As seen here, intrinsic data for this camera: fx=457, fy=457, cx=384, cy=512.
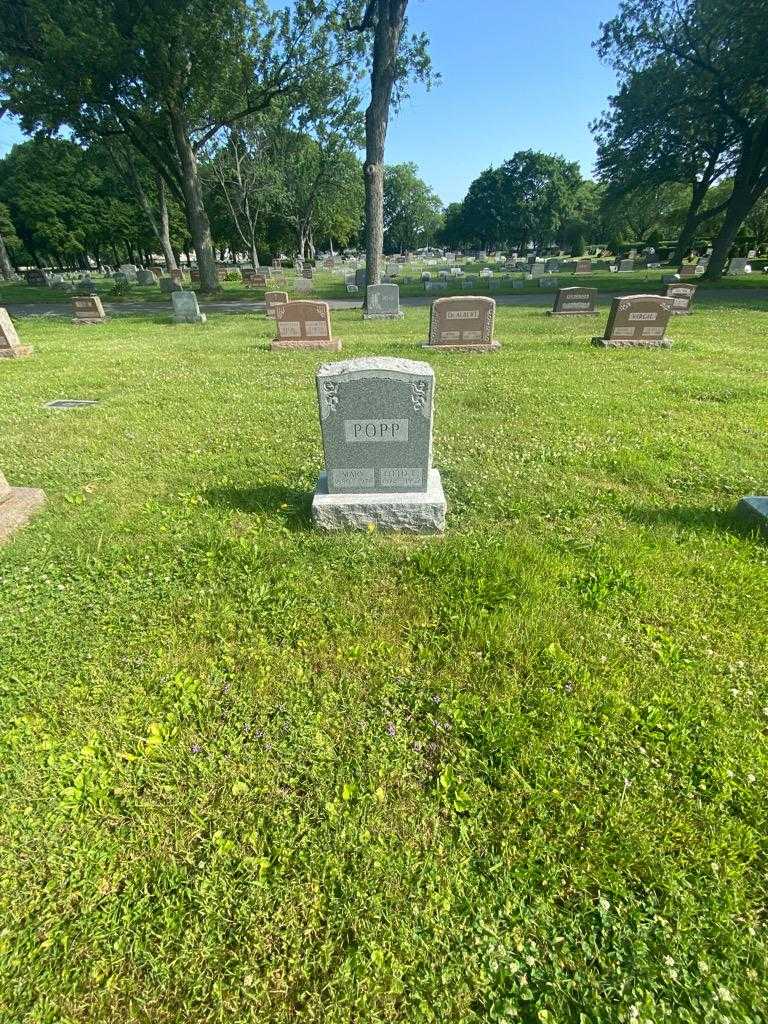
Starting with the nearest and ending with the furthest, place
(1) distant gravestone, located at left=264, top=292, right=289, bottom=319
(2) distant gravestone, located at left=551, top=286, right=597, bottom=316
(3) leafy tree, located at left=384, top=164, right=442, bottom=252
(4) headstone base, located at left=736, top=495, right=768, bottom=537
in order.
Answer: (4) headstone base, located at left=736, top=495, right=768, bottom=537 < (2) distant gravestone, located at left=551, top=286, right=597, bottom=316 < (1) distant gravestone, located at left=264, top=292, right=289, bottom=319 < (3) leafy tree, located at left=384, top=164, right=442, bottom=252

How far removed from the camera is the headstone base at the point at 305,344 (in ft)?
39.1

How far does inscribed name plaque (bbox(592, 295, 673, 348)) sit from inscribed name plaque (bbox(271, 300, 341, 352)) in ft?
22.7

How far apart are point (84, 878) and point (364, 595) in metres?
1.93

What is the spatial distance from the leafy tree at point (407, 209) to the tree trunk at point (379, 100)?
77915 mm

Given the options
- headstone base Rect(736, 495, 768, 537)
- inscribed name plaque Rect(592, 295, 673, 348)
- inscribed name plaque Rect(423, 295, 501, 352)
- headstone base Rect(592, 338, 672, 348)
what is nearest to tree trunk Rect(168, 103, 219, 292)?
inscribed name plaque Rect(423, 295, 501, 352)

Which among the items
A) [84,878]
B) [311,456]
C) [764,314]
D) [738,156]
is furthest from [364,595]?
[738,156]

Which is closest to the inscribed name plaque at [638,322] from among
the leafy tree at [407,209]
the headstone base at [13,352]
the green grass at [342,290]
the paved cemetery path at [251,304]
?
the paved cemetery path at [251,304]

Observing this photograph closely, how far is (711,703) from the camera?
2391 mm

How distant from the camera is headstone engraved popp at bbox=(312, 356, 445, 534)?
141 inches

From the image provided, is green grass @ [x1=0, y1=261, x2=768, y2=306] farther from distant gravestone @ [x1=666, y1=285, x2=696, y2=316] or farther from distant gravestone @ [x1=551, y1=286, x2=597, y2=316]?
distant gravestone @ [x1=551, y1=286, x2=597, y2=316]

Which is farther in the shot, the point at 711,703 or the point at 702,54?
the point at 702,54

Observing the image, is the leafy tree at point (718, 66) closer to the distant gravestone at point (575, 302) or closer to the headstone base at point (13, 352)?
the distant gravestone at point (575, 302)

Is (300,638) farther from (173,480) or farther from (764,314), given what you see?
(764,314)

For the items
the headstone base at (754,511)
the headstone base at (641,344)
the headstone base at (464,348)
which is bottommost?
the headstone base at (464,348)
